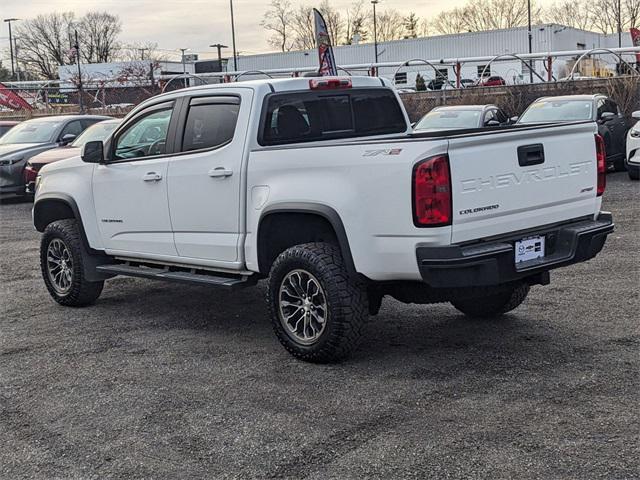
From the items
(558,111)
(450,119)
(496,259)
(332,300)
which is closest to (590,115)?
(558,111)

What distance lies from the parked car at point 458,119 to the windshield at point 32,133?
7.17 metres

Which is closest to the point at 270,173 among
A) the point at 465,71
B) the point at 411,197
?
the point at 411,197

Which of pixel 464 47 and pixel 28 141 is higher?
pixel 464 47

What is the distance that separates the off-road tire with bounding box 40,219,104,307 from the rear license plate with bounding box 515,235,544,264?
4036 mm

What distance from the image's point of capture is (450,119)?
16.7 meters

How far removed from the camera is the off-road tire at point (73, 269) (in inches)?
303

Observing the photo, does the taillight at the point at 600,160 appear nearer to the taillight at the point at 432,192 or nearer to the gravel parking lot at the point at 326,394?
the gravel parking lot at the point at 326,394

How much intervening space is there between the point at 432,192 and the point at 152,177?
8.86 ft

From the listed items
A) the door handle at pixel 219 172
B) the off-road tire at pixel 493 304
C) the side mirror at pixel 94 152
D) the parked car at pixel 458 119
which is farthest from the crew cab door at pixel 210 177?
the parked car at pixel 458 119

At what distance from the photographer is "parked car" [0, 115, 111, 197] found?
1641 cm

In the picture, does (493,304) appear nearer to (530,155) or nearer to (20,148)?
(530,155)

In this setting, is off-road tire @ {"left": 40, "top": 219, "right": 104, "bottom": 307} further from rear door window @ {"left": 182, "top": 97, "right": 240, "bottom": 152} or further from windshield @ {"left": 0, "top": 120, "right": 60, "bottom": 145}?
windshield @ {"left": 0, "top": 120, "right": 60, "bottom": 145}

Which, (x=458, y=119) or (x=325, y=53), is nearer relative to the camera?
(x=325, y=53)

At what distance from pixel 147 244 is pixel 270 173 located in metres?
1.67
